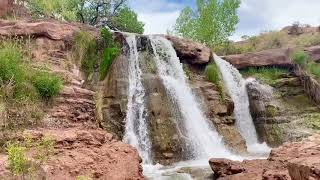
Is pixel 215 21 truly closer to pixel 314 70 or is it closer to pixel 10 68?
pixel 314 70

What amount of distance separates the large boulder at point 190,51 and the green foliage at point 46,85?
37.5 ft

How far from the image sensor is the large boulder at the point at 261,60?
98.7 ft

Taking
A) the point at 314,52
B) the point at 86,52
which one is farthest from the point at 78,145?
the point at 314,52

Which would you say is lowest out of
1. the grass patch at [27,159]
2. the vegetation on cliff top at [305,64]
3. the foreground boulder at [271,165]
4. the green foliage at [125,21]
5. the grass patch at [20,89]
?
the foreground boulder at [271,165]

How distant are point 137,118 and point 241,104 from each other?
27.6 feet

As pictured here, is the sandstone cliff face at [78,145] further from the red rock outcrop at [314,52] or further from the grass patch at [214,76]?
the red rock outcrop at [314,52]

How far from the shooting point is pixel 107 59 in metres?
20.6

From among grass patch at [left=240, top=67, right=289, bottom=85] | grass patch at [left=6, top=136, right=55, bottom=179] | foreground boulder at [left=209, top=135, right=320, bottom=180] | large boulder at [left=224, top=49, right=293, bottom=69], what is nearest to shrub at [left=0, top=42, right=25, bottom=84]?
grass patch at [left=6, top=136, right=55, bottom=179]

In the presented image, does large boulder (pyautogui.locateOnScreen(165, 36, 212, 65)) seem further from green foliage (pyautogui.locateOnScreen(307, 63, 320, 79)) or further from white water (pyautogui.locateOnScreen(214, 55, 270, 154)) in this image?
green foliage (pyautogui.locateOnScreen(307, 63, 320, 79))

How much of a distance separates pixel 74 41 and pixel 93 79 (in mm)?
1839

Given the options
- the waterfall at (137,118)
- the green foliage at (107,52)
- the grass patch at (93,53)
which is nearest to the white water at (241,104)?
the waterfall at (137,118)

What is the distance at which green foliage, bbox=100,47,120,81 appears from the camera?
66.8 ft

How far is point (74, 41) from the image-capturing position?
20.0m

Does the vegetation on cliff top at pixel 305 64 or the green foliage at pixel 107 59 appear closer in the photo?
the green foliage at pixel 107 59
